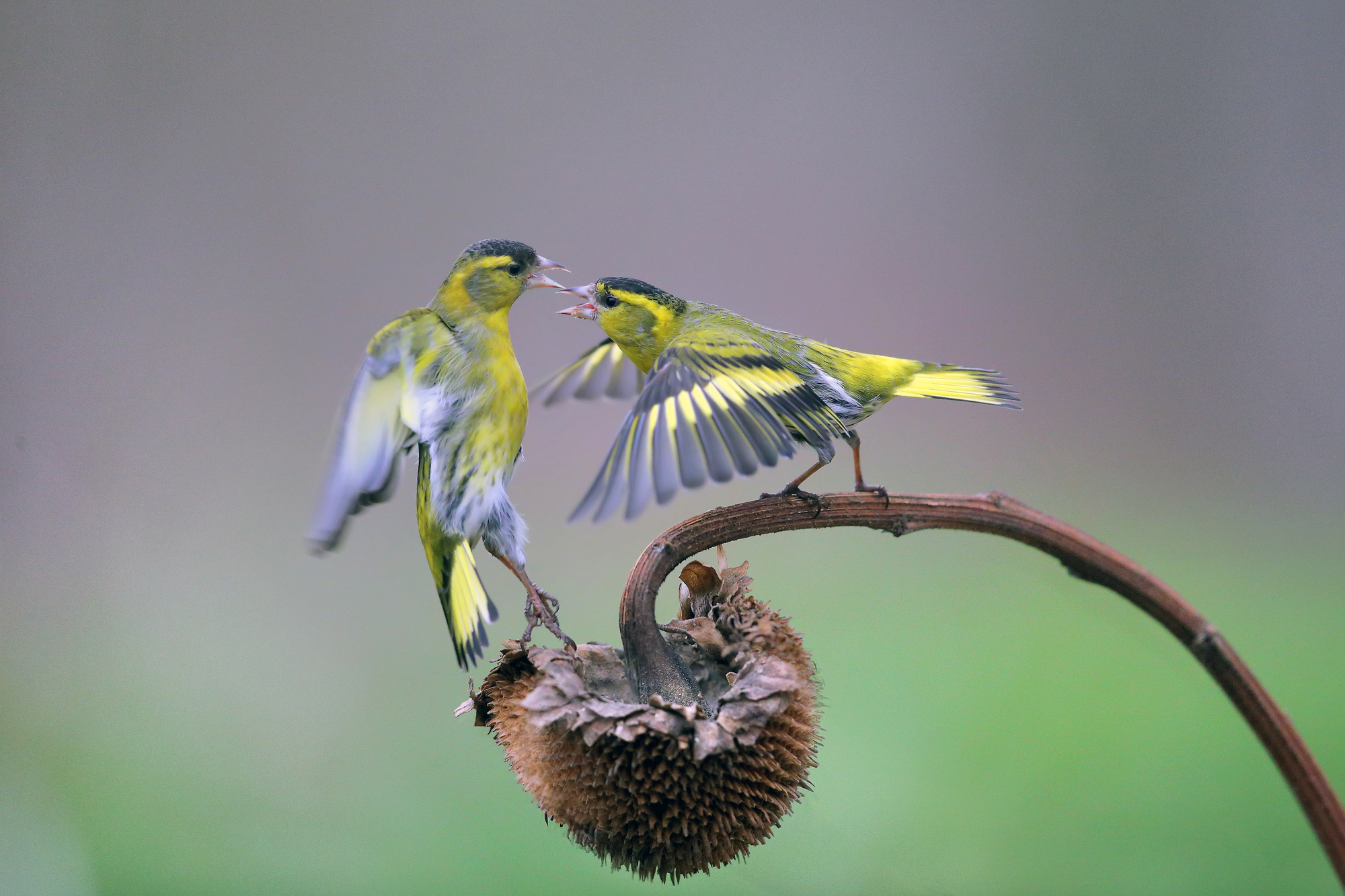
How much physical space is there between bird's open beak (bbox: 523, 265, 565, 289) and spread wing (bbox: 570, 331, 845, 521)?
16 cm

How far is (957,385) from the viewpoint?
128 centimetres

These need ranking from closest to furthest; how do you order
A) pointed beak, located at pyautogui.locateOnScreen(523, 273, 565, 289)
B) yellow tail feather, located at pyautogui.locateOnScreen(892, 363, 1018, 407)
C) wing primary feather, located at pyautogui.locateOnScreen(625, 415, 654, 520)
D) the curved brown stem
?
the curved brown stem, wing primary feather, located at pyautogui.locateOnScreen(625, 415, 654, 520), pointed beak, located at pyautogui.locateOnScreen(523, 273, 565, 289), yellow tail feather, located at pyautogui.locateOnScreen(892, 363, 1018, 407)

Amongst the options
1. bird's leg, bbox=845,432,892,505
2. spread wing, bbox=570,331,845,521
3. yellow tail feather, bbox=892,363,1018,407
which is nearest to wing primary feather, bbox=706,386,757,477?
spread wing, bbox=570,331,845,521

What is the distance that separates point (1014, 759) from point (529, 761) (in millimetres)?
1724

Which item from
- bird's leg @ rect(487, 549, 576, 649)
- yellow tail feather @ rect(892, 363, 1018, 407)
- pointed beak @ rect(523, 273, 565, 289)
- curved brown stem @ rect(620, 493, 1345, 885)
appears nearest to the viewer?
curved brown stem @ rect(620, 493, 1345, 885)

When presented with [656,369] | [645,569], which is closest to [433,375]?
[656,369]

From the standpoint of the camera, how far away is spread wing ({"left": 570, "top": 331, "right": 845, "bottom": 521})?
87 centimetres

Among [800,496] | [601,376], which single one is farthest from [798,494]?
[601,376]

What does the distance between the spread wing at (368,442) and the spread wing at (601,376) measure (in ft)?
0.94

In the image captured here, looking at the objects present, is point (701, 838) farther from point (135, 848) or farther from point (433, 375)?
point (135, 848)

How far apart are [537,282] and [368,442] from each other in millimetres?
269

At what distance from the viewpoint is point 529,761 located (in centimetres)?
83

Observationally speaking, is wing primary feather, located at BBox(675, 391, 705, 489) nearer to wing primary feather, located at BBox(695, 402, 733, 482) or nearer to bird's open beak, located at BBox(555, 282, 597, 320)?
wing primary feather, located at BBox(695, 402, 733, 482)

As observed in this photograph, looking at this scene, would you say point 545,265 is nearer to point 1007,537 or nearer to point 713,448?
point 713,448
